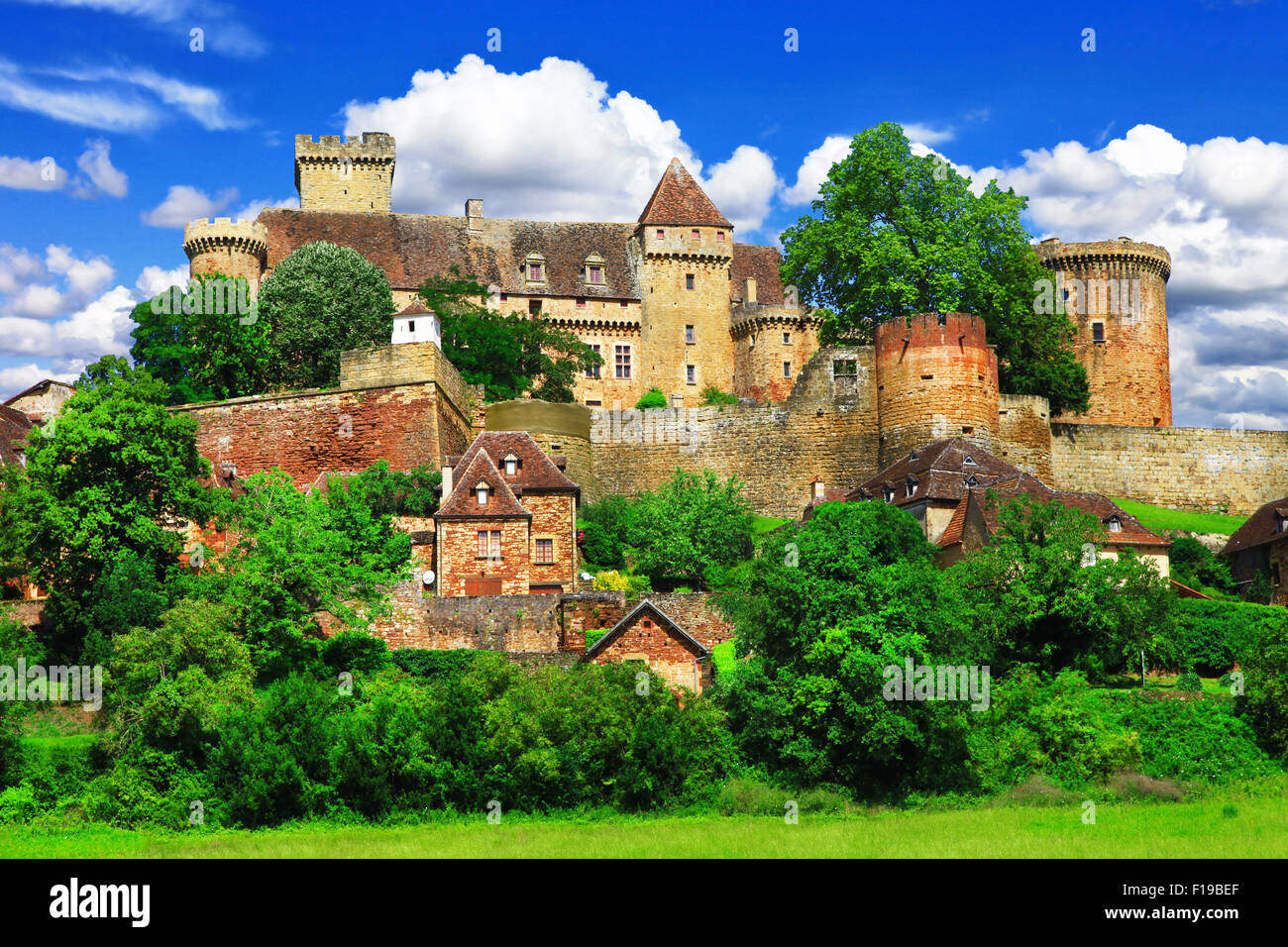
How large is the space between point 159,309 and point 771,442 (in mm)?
23574

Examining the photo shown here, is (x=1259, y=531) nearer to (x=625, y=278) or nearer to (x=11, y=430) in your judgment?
(x=625, y=278)

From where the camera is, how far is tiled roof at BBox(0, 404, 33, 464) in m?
48.9

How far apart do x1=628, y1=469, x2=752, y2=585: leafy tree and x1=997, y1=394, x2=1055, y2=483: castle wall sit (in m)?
11.8

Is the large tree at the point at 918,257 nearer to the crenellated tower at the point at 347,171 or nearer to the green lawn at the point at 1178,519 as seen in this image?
the green lawn at the point at 1178,519

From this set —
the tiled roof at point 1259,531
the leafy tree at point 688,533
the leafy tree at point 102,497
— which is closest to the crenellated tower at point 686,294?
the leafy tree at point 688,533

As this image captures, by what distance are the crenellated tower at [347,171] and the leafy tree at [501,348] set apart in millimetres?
9289

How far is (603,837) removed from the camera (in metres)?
31.5

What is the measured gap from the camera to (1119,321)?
232ft

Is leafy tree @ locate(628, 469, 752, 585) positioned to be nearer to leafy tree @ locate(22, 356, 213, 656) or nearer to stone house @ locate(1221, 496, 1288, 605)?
leafy tree @ locate(22, 356, 213, 656)

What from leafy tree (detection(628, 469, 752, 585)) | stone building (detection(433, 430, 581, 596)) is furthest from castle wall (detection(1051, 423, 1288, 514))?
stone building (detection(433, 430, 581, 596))

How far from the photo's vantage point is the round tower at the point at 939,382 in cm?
5400

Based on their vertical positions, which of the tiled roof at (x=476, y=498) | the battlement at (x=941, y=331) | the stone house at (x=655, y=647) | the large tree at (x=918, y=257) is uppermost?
the large tree at (x=918, y=257)

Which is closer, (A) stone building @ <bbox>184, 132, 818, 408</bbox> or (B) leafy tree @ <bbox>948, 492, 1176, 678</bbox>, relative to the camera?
(B) leafy tree @ <bbox>948, 492, 1176, 678</bbox>
